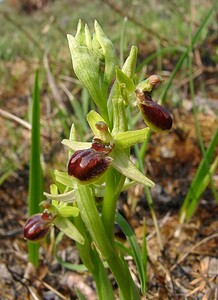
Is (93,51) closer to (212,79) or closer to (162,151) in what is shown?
(162,151)

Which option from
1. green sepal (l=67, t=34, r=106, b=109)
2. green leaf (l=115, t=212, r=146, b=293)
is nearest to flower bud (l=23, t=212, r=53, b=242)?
green leaf (l=115, t=212, r=146, b=293)

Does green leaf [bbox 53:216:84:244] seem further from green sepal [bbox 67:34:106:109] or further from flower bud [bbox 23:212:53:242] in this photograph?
green sepal [bbox 67:34:106:109]

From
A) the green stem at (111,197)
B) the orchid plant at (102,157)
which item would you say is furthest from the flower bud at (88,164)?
the green stem at (111,197)

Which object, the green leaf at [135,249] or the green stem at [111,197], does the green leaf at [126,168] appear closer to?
the green stem at [111,197]

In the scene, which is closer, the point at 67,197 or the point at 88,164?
the point at 88,164

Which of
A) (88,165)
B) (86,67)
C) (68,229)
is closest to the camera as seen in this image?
(88,165)

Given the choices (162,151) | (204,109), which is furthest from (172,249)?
(204,109)

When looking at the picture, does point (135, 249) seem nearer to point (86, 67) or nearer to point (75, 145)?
point (75, 145)

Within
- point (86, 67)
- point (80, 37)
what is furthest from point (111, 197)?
point (80, 37)
